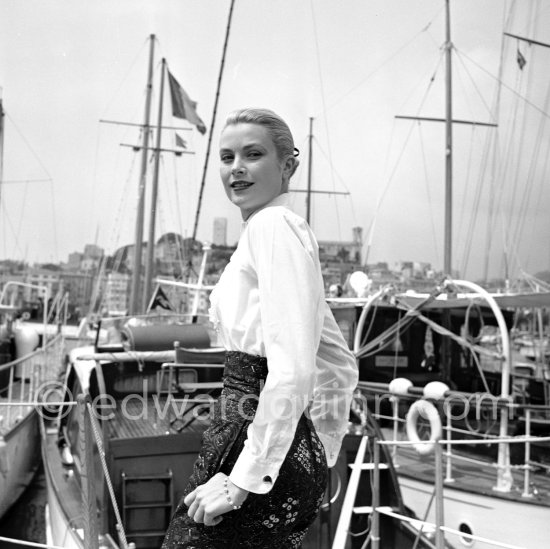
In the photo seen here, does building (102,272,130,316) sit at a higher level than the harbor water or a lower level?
higher

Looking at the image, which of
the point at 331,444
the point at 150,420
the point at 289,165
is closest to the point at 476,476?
the point at 150,420

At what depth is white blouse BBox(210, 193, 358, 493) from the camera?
3.93ft

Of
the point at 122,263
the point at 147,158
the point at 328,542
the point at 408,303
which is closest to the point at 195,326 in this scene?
the point at 408,303

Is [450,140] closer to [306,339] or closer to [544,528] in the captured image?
[544,528]

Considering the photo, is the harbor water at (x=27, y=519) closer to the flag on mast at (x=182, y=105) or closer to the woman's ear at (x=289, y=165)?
the woman's ear at (x=289, y=165)

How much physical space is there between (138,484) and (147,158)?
16300mm

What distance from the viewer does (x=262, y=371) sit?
1355 millimetres

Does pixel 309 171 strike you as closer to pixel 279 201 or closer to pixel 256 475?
pixel 279 201

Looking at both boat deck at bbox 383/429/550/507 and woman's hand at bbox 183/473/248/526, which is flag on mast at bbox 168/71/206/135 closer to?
boat deck at bbox 383/429/550/507

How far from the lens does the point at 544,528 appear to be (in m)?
6.67

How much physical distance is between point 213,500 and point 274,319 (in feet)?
1.17

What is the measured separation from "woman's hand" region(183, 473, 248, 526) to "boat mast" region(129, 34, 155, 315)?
1656 cm

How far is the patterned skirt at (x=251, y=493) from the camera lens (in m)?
1.30

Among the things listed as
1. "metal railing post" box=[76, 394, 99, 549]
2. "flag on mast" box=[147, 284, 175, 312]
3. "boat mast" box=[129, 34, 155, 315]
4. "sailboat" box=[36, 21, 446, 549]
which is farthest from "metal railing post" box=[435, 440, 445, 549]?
"boat mast" box=[129, 34, 155, 315]
